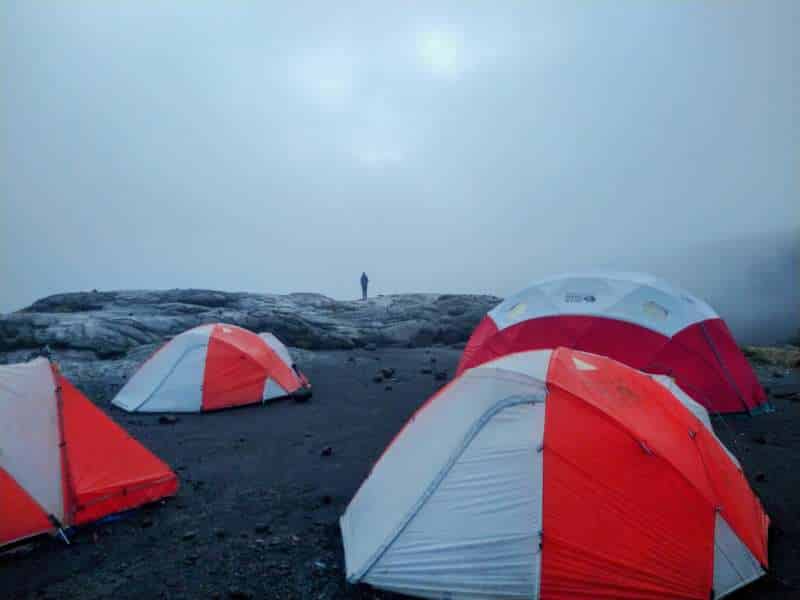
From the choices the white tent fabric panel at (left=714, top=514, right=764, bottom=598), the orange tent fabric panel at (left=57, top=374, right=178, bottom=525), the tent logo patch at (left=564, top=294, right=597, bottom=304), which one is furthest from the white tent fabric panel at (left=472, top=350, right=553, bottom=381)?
the tent logo patch at (left=564, top=294, right=597, bottom=304)

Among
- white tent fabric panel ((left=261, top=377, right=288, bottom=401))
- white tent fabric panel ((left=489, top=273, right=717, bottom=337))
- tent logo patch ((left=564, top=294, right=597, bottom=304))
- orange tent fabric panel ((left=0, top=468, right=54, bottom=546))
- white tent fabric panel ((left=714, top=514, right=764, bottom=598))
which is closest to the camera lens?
white tent fabric panel ((left=714, top=514, right=764, bottom=598))

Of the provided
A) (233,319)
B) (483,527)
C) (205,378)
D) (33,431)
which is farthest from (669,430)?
(233,319)

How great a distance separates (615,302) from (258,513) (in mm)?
9124

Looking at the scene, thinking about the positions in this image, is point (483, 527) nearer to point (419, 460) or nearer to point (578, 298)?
point (419, 460)

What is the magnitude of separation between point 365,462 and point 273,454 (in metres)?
1.94

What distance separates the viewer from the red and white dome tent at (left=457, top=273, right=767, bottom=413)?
38.5 ft

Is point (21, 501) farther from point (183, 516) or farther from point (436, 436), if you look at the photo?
point (436, 436)

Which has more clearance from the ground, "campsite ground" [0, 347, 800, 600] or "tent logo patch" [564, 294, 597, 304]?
"tent logo patch" [564, 294, 597, 304]

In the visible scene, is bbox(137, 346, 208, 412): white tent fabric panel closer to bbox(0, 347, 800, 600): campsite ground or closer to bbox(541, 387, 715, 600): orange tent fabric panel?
bbox(0, 347, 800, 600): campsite ground

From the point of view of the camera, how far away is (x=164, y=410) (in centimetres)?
1385

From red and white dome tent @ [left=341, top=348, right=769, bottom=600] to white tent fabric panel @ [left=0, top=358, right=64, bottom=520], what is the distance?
3.94m

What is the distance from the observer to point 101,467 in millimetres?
7215

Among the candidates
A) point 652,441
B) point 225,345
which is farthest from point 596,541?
point 225,345

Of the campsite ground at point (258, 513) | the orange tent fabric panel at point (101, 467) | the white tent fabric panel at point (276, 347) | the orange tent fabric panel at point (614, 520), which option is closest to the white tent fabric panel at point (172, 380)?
the campsite ground at point (258, 513)
